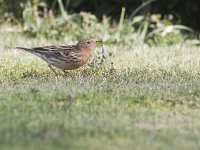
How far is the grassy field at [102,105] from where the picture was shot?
6.03m

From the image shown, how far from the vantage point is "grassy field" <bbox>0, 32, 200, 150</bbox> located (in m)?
6.03

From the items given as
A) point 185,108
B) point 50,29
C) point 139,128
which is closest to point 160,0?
point 50,29

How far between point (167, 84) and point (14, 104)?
2.14 metres

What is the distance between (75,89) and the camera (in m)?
8.04

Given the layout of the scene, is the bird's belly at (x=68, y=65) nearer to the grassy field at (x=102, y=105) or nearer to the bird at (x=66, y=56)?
the bird at (x=66, y=56)

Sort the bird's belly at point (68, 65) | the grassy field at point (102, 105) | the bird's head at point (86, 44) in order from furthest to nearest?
the bird's head at point (86, 44)
the bird's belly at point (68, 65)
the grassy field at point (102, 105)

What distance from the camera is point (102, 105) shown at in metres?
7.39

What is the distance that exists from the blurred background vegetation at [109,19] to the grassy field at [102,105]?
9.17 feet

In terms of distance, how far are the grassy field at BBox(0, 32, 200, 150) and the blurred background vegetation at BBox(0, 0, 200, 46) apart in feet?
9.17

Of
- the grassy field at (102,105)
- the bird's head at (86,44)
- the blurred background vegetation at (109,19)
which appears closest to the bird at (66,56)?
the bird's head at (86,44)

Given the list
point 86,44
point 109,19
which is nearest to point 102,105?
point 86,44

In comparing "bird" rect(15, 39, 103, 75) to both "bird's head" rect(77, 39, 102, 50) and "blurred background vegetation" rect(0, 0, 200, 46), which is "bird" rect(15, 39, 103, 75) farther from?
"blurred background vegetation" rect(0, 0, 200, 46)

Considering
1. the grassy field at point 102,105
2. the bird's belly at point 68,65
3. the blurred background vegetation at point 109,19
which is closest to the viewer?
the grassy field at point 102,105

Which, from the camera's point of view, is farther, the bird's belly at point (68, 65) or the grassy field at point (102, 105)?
the bird's belly at point (68, 65)
